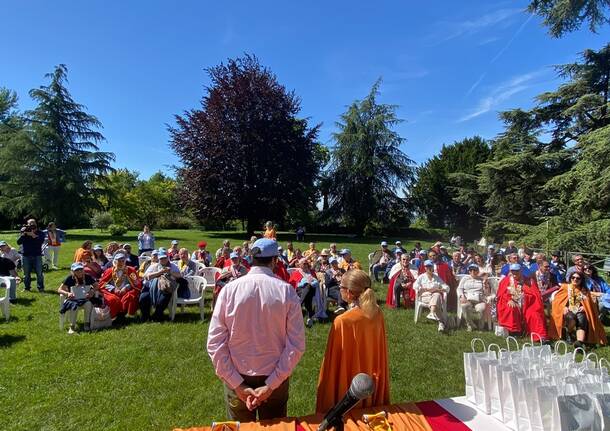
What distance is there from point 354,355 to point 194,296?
6.36m

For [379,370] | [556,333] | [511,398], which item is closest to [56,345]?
[379,370]

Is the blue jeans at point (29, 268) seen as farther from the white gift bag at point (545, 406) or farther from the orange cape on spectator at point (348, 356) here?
the white gift bag at point (545, 406)

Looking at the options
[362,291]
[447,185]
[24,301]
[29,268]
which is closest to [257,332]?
[362,291]

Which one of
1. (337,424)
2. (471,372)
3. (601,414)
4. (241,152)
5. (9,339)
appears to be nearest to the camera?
(337,424)

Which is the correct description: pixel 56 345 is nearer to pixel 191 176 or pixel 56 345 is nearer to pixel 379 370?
pixel 379 370

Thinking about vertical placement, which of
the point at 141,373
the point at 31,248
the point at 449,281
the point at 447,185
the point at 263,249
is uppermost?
the point at 447,185

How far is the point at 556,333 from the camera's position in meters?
7.23

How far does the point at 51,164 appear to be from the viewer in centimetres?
2909

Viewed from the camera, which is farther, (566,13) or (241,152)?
(241,152)

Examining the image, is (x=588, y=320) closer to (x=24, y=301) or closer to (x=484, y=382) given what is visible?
(x=484, y=382)

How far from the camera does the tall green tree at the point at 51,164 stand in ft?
92.6

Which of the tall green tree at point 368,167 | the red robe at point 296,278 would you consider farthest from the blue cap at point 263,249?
the tall green tree at point 368,167

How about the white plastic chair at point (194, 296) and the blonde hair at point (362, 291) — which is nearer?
the blonde hair at point (362, 291)

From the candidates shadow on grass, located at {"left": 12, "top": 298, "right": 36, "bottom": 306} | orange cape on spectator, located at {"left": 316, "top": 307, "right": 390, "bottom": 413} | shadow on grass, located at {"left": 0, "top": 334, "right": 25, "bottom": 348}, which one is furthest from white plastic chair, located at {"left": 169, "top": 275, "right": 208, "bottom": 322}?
orange cape on spectator, located at {"left": 316, "top": 307, "right": 390, "bottom": 413}
